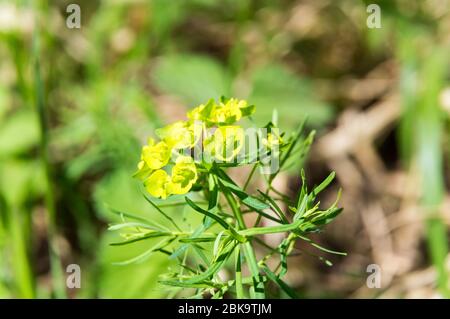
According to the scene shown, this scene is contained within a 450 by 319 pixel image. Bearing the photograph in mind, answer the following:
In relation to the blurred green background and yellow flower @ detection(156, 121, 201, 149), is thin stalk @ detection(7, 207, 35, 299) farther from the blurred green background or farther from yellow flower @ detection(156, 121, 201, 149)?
yellow flower @ detection(156, 121, 201, 149)

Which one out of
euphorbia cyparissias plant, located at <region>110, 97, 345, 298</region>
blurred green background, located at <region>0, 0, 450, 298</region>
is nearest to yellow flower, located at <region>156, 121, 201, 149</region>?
euphorbia cyparissias plant, located at <region>110, 97, 345, 298</region>

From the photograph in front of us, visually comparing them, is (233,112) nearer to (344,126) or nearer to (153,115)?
(153,115)

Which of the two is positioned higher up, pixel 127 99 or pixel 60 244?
pixel 127 99

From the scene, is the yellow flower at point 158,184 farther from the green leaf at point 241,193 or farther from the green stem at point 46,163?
the green stem at point 46,163
